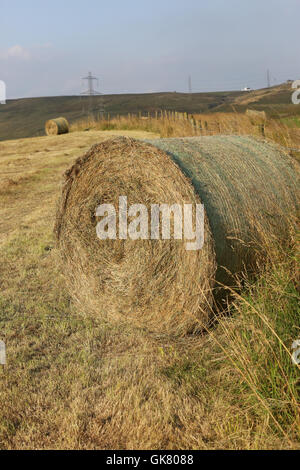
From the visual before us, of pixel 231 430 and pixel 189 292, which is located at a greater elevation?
pixel 189 292

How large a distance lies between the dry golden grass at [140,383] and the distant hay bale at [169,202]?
28cm

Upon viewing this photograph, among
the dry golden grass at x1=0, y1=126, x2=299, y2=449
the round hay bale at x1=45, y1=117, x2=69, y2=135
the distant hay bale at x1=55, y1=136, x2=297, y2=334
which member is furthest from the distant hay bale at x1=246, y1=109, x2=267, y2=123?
the round hay bale at x1=45, y1=117, x2=69, y2=135

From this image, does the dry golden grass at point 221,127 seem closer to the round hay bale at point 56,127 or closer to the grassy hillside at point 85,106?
the round hay bale at point 56,127

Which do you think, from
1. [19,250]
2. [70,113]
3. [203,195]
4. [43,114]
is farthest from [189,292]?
[43,114]

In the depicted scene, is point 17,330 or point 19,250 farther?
point 19,250

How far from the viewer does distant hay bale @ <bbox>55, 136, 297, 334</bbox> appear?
4188 millimetres

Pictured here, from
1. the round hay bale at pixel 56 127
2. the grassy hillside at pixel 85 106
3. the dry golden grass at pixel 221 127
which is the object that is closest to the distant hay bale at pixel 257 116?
the dry golden grass at pixel 221 127

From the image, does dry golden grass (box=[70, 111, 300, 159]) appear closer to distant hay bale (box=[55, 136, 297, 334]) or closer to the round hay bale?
distant hay bale (box=[55, 136, 297, 334])

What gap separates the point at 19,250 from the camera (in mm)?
7559

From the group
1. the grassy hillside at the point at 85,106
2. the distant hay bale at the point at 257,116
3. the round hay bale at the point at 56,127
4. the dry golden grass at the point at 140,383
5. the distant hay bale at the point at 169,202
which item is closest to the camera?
the dry golden grass at the point at 140,383

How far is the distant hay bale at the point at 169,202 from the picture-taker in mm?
4188
